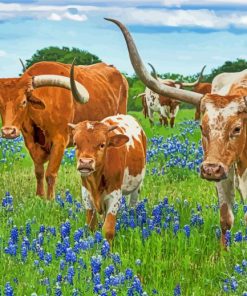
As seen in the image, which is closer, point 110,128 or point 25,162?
point 110,128

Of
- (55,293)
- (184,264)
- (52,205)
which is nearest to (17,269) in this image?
(55,293)

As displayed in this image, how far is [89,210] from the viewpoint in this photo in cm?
712

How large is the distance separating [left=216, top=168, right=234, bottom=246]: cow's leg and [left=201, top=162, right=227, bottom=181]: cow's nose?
3.56ft

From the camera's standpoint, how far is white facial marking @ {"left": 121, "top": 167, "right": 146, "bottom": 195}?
768 centimetres

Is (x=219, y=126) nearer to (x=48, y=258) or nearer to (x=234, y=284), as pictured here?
(x=234, y=284)

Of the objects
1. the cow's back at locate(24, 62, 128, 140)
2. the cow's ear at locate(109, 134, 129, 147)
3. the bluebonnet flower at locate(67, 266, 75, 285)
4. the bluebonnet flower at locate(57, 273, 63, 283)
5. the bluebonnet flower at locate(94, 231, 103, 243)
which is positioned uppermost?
the cow's ear at locate(109, 134, 129, 147)

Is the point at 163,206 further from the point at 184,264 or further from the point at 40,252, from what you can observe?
the point at 40,252

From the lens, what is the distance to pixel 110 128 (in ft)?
22.7

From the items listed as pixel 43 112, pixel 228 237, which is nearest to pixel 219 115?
pixel 228 237

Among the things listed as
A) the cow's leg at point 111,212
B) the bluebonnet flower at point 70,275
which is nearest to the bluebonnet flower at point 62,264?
the bluebonnet flower at point 70,275

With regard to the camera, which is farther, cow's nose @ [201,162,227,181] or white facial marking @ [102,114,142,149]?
white facial marking @ [102,114,142,149]

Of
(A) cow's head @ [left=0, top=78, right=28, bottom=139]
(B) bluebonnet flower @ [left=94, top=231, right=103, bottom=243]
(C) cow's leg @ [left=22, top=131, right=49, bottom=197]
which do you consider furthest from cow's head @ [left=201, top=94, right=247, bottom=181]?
(C) cow's leg @ [left=22, top=131, right=49, bottom=197]

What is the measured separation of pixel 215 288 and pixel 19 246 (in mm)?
1949

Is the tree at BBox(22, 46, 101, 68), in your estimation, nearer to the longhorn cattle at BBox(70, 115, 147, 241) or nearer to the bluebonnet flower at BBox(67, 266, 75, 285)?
the longhorn cattle at BBox(70, 115, 147, 241)
